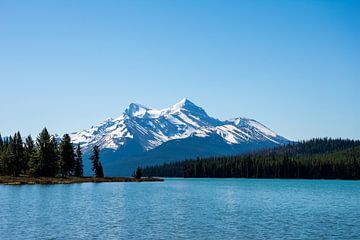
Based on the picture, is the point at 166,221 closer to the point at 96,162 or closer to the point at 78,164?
the point at 78,164

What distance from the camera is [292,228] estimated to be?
5388 centimetres

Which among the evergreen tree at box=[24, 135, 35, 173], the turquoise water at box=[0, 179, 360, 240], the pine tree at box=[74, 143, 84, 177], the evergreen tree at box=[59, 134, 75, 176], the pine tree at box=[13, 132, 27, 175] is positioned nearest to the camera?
the turquoise water at box=[0, 179, 360, 240]

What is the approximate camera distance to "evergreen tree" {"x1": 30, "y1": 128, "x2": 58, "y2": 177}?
14725 centimetres

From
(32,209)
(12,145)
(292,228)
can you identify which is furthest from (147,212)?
(12,145)

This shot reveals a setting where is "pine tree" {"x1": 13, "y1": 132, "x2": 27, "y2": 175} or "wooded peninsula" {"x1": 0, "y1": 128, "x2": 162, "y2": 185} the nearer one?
"wooded peninsula" {"x1": 0, "y1": 128, "x2": 162, "y2": 185}

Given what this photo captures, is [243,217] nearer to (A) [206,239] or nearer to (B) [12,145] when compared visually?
(A) [206,239]

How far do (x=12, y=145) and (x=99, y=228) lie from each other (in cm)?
11362

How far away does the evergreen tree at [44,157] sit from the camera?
147250 millimetres

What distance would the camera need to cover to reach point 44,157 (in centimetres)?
14738

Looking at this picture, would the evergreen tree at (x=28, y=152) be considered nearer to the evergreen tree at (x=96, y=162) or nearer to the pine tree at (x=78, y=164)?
the pine tree at (x=78, y=164)

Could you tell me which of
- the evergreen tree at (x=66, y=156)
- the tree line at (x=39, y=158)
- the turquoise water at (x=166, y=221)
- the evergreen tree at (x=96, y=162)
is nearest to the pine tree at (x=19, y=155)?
the tree line at (x=39, y=158)

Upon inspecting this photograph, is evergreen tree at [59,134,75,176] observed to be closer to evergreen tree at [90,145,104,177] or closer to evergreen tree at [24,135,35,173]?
evergreen tree at [24,135,35,173]

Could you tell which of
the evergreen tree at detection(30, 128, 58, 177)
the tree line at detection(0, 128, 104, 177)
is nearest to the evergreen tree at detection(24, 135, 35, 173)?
the tree line at detection(0, 128, 104, 177)

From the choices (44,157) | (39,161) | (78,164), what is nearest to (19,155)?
(39,161)
